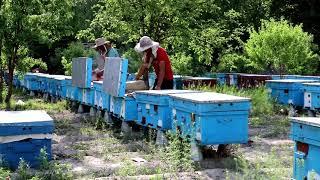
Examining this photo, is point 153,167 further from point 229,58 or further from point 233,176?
point 229,58

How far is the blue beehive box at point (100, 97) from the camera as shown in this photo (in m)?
11.1

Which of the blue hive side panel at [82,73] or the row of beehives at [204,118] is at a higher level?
the blue hive side panel at [82,73]

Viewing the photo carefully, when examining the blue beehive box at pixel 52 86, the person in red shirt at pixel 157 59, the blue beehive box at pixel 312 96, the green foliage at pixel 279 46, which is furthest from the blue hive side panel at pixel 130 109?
the green foliage at pixel 279 46

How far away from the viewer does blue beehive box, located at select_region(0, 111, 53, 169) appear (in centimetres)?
695

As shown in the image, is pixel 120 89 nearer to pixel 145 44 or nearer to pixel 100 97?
pixel 145 44

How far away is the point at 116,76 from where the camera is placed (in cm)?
992

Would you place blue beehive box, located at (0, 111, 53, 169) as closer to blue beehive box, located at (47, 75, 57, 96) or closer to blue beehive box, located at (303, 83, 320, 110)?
blue beehive box, located at (303, 83, 320, 110)

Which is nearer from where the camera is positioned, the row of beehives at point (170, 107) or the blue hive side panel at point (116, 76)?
the row of beehives at point (170, 107)

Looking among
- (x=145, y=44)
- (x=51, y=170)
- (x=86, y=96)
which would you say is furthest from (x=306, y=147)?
(x=86, y=96)

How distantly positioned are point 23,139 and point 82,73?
19.3 ft

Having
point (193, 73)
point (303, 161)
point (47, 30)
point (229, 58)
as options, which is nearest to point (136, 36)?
point (47, 30)

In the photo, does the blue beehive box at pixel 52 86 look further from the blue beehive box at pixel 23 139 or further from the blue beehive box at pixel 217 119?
the blue beehive box at pixel 217 119

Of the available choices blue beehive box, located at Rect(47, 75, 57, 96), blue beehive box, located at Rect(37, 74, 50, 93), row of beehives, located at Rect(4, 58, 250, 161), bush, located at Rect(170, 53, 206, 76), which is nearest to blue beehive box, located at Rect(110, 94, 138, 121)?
row of beehives, located at Rect(4, 58, 250, 161)

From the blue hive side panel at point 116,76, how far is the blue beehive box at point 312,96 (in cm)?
457
